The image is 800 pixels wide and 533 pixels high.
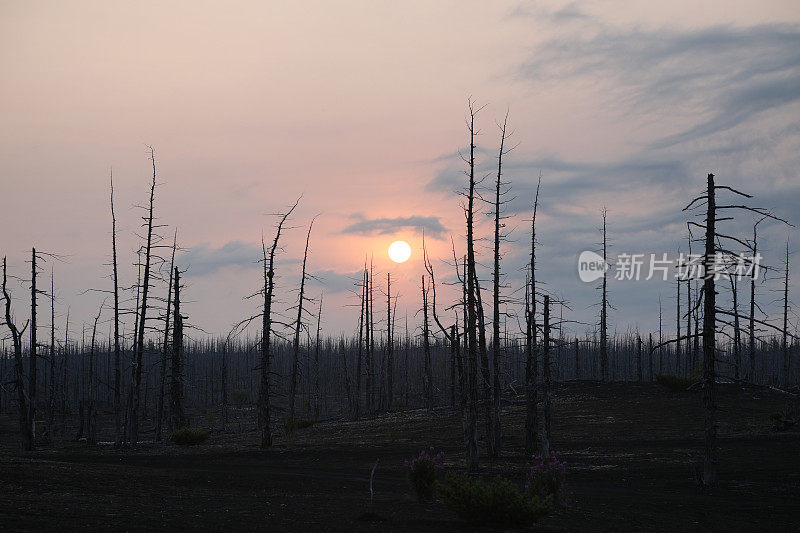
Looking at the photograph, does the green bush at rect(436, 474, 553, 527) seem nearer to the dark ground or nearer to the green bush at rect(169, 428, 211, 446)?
the dark ground

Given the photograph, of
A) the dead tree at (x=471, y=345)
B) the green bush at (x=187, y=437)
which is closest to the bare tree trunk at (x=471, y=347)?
the dead tree at (x=471, y=345)

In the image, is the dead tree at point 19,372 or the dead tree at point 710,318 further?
the dead tree at point 19,372

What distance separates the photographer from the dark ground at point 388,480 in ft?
43.1

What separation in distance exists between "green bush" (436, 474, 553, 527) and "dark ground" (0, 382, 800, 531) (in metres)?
0.39

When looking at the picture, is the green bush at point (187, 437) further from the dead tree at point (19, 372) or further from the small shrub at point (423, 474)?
the small shrub at point (423, 474)

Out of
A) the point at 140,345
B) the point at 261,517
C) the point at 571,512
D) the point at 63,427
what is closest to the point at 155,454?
the point at 140,345

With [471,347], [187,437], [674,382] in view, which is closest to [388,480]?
[471,347]

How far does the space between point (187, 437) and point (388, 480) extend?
59.7 ft

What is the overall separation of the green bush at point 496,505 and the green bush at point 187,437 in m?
26.2

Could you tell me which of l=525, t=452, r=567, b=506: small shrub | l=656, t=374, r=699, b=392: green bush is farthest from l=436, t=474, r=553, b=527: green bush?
l=656, t=374, r=699, b=392: green bush

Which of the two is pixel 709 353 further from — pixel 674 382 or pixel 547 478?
pixel 674 382

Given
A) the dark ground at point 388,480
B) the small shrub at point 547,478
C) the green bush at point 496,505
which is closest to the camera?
the green bush at point 496,505

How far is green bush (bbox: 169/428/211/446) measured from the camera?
3566 centimetres

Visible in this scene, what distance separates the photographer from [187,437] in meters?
35.8
